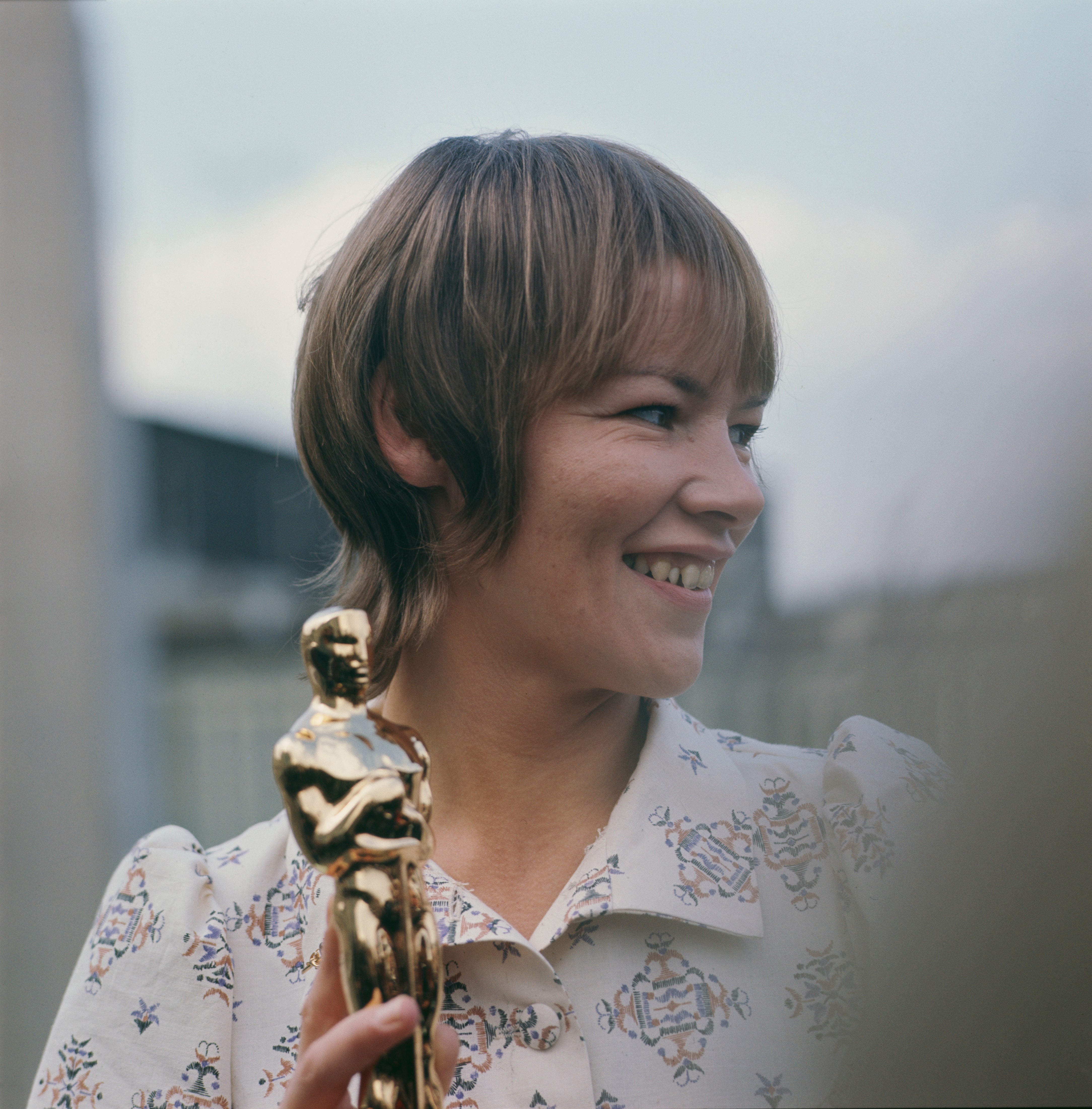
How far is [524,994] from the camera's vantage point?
499mm

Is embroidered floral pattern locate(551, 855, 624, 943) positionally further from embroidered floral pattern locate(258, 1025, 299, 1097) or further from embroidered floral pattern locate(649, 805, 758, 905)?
embroidered floral pattern locate(258, 1025, 299, 1097)

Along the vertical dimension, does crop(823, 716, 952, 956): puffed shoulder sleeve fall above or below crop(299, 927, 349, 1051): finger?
above

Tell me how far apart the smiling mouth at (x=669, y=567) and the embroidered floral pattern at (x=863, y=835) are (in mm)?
153

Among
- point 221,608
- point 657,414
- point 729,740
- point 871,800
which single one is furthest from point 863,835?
point 221,608

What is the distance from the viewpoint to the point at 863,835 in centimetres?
53

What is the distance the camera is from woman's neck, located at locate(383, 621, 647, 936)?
1.81ft

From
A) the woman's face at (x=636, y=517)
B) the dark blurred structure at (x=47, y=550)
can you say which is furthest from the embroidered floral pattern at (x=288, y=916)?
the dark blurred structure at (x=47, y=550)

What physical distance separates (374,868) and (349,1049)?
57mm

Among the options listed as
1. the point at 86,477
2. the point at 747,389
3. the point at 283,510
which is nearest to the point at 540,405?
the point at 747,389

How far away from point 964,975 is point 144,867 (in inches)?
18.6

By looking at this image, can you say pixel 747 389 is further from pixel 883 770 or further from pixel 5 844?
pixel 5 844

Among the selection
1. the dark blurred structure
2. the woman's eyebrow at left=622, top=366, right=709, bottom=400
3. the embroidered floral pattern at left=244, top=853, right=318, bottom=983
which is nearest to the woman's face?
the woman's eyebrow at left=622, top=366, right=709, bottom=400

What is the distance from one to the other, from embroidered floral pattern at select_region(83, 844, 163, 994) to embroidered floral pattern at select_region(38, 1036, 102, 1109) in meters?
0.03

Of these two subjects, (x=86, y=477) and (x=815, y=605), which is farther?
(x=86, y=477)
